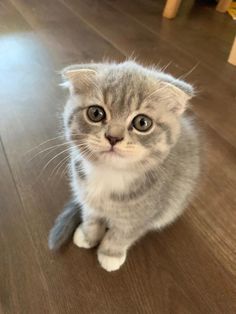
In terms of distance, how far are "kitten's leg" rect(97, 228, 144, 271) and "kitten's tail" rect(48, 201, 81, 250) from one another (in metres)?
0.10

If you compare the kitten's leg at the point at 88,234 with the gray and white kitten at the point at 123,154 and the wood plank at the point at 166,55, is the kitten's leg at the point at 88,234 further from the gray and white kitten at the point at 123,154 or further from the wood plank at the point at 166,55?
the wood plank at the point at 166,55

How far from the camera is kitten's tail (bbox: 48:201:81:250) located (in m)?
0.87

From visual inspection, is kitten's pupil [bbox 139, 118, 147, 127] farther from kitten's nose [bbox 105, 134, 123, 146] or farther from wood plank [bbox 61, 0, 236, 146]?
wood plank [bbox 61, 0, 236, 146]

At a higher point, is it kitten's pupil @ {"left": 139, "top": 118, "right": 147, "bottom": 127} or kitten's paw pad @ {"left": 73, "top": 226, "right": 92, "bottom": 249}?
kitten's pupil @ {"left": 139, "top": 118, "right": 147, "bottom": 127}

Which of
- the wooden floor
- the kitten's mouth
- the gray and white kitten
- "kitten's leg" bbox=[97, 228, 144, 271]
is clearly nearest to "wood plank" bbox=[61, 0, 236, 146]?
the wooden floor

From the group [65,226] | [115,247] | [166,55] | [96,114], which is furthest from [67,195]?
[166,55]

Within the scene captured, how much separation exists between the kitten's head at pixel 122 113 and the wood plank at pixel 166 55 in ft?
2.07

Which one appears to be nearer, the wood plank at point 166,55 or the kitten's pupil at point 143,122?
the kitten's pupil at point 143,122

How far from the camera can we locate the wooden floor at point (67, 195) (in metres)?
0.82

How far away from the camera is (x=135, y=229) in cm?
83

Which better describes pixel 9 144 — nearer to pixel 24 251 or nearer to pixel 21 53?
pixel 24 251

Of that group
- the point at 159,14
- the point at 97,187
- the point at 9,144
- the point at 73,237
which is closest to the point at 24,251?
the point at 73,237

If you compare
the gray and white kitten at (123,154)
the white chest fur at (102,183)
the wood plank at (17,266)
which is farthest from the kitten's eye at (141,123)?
the wood plank at (17,266)

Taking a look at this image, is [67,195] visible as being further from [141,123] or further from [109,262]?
[141,123]
